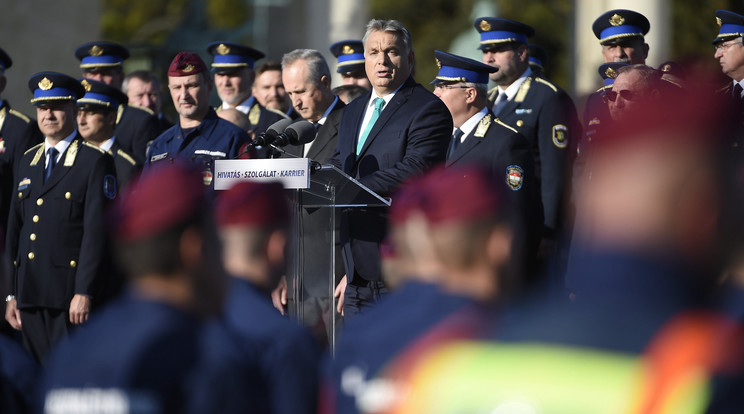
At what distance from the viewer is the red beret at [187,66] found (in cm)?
698

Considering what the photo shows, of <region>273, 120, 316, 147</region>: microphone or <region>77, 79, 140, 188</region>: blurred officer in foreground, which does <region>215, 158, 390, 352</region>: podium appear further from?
<region>77, 79, 140, 188</region>: blurred officer in foreground

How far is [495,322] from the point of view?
1.80m

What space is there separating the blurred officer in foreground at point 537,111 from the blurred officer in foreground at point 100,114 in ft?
8.04

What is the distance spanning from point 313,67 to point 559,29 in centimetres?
2003

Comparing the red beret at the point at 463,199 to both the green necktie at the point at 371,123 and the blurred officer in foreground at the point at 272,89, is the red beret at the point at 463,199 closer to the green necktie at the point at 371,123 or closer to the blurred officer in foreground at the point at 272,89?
the green necktie at the point at 371,123

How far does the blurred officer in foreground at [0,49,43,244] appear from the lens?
7.63 meters

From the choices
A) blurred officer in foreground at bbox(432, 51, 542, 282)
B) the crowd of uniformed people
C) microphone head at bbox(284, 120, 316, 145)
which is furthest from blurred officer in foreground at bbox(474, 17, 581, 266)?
the crowd of uniformed people

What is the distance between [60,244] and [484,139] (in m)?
2.52

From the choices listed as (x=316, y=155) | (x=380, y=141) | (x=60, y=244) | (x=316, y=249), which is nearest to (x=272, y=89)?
(x=316, y=155)

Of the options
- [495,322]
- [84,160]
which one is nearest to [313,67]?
[84,160]

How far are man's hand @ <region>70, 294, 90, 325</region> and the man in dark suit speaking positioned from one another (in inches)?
60.2

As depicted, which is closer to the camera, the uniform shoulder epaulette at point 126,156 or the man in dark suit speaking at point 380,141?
the man in dark suit speaking at point 380,141

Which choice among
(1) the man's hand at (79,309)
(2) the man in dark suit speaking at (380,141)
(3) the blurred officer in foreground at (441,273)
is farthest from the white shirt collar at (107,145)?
(3) the blurred officer in foreground at (441,273)

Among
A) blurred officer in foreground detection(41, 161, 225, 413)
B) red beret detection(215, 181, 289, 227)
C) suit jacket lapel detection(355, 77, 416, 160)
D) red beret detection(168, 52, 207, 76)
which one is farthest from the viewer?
red beret detection(168, 52, 207, 76)
